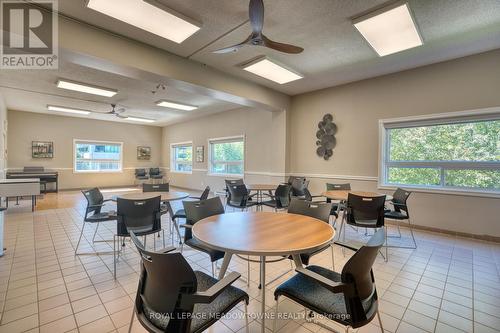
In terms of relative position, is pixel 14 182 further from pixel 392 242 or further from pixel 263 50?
pixel 392 242

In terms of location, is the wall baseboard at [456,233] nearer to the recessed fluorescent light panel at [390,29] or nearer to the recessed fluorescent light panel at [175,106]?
the recessed fluorescent light panel at [390,29]

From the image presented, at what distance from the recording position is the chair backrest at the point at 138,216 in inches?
97.3

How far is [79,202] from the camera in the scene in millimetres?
6617

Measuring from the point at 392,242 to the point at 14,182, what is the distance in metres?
6.84

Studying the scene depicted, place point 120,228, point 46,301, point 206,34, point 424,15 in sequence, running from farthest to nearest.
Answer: point 206,34
point 424,15
point 120,228
point 46,301

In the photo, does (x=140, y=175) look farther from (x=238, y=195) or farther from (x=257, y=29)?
(x=257, y=29)

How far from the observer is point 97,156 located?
9703 millimetres

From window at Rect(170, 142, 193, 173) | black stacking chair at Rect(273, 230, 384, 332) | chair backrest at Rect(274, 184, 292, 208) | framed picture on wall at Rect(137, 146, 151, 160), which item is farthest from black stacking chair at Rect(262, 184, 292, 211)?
framed picture on wall at Rect(137, 146, 151, 160)

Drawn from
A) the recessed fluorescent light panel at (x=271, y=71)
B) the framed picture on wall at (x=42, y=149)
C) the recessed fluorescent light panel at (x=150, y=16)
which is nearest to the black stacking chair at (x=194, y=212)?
the recessed fluorescent light panel at (x=150, y=16)

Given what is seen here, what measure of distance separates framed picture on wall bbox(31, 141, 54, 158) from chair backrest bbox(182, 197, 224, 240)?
9140 millimetres

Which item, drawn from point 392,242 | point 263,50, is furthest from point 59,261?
point 392,242

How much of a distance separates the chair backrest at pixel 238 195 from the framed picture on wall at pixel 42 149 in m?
8.26

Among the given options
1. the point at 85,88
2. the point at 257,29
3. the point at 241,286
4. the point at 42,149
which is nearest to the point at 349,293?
the point at 241,286

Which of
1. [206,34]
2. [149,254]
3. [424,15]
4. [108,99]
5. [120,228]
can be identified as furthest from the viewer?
[108,99]
